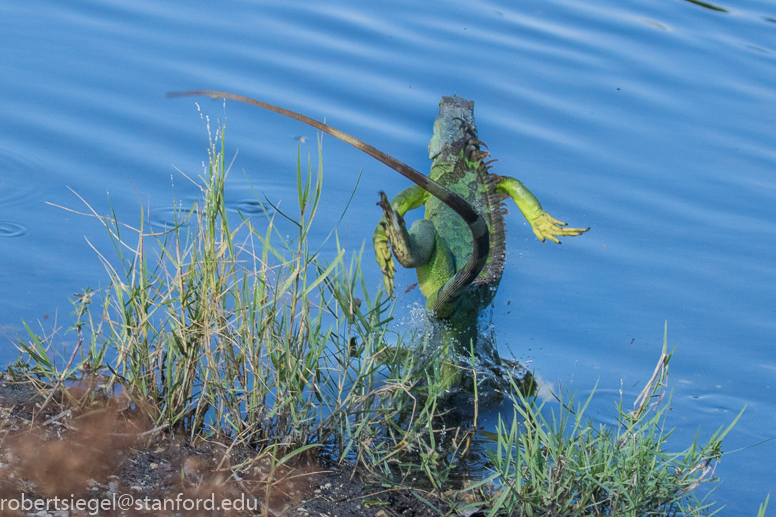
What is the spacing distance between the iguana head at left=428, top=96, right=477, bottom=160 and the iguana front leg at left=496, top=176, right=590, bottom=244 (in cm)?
48

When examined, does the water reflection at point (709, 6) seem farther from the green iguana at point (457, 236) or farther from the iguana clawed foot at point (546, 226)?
the iguana clawed foot at point (546, 226)

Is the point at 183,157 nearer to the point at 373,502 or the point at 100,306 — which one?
the point at 100,306

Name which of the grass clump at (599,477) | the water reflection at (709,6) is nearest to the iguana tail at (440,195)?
the grass clump at (599,477)

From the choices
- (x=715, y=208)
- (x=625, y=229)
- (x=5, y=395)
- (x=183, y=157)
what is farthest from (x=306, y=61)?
(x=5, y=395)

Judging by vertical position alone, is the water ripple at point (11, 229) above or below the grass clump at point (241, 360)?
below

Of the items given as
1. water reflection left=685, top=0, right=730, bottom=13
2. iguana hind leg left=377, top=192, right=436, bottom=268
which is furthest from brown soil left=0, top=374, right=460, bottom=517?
water reflection left=685, top=0, right=730, bottom=13

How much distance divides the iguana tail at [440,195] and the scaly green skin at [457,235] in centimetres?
7

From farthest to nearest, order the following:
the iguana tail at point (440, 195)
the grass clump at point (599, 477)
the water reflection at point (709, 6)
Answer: the water reflection at point (709, 6)
the grass clump at point (599, 477)
the iguana tail at point (440, 195)

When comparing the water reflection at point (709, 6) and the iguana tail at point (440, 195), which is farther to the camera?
the water reflection at point (709, 6)

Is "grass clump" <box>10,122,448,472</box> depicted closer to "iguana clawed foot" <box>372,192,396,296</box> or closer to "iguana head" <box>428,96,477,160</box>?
"iguana clawed foot" <box>372,192,396,296</box>

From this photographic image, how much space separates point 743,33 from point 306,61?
4657 mm

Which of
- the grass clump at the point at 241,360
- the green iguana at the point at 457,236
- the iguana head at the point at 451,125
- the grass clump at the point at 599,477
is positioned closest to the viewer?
the grass clump at the point at 599,477

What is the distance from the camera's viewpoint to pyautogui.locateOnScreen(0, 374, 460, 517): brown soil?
245 centimetres

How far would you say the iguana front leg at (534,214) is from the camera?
14.1ft
